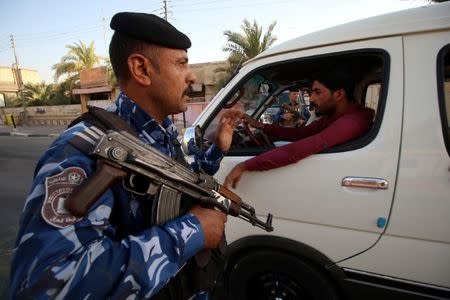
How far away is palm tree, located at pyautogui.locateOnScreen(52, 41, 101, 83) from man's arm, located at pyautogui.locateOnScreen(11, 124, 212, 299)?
28.5 meters

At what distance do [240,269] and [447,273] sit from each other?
1.11 metres

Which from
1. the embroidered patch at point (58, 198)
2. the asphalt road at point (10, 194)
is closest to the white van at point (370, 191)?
the embroidered patch at point (58, 198)

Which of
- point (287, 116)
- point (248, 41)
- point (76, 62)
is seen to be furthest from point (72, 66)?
point (287, 116)

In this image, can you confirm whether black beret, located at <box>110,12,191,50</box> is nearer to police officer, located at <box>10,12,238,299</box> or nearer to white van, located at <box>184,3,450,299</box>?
police officer, located at <box>10,12,238,299</box>

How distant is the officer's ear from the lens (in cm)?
106

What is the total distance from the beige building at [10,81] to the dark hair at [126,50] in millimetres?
48466

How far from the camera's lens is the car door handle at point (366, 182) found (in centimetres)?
146

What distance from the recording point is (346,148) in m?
1.59

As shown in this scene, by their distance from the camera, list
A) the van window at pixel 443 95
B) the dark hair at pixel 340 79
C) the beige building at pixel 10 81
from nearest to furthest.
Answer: the van window at pixel 443 95
the dark hair at pixel 340 79
the beige building at pixel 10 81

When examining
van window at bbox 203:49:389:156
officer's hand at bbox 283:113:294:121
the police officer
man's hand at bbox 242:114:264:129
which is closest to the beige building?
officer's hand at bbox 283:113:294:121

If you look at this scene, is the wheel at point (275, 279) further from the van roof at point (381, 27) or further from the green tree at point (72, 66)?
the green tree at point (72, 66)

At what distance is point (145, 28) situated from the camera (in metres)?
1.05

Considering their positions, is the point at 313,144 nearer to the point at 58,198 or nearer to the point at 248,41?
the point at 58,198

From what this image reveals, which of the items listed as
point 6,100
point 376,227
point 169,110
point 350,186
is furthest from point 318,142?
point 6,100
